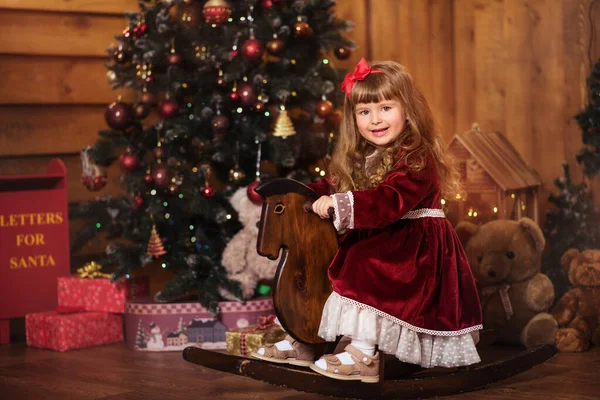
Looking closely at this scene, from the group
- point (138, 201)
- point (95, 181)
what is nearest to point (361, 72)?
point (138, 201)

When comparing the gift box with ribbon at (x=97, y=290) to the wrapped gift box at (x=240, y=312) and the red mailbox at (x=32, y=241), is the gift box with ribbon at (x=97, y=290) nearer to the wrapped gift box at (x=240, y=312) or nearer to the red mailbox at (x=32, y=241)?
the red mailbox at (x=32, y=241)

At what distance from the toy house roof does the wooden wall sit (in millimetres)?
343

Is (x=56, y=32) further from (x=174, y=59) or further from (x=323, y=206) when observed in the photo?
(x=323, y=206)

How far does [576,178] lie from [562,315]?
0.86 metres

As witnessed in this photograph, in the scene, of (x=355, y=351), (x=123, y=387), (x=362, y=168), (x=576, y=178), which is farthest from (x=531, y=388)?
(x=576, y=178)

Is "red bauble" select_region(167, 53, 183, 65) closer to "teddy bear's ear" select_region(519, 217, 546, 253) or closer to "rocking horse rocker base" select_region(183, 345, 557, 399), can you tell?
"rocking horse rocker base" select_region(183, 345, 557, 399)

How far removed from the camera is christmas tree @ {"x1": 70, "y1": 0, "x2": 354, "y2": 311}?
346 cm

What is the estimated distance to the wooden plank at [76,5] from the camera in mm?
4133

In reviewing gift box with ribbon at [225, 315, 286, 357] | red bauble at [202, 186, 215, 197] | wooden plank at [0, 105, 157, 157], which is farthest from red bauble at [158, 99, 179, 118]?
gift box with ribbon at [225, 315, 286, 357]

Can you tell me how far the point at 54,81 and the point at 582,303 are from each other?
2697mm

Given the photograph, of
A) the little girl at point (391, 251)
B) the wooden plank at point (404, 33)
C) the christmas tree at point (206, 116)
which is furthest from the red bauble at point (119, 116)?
the wooden plank at point (404, 33)

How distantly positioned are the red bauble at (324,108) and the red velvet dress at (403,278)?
41.3 inches

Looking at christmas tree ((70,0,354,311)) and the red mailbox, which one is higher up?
christmas tree ((70,0,354,311))

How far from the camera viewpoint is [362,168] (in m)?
2.65
